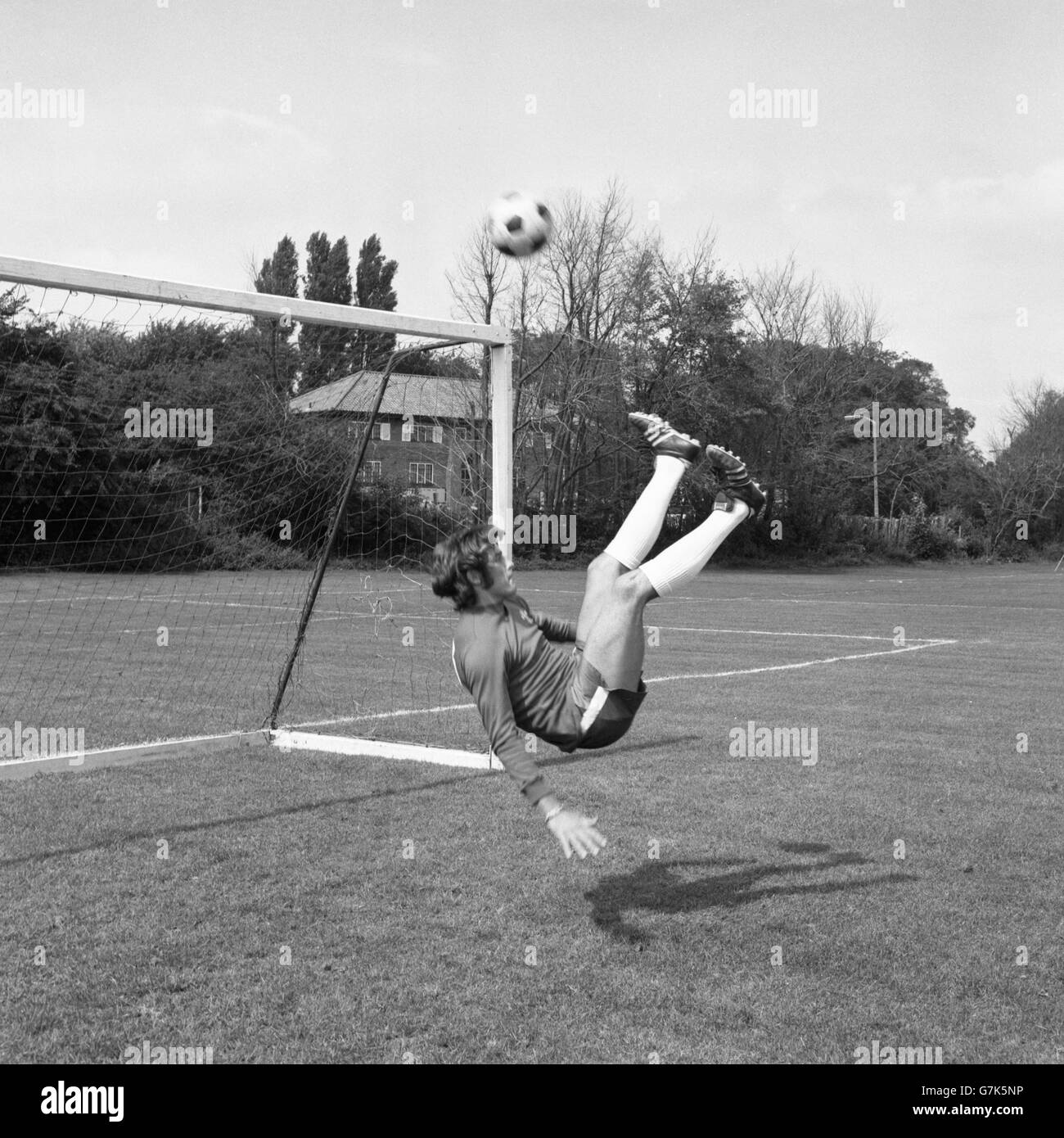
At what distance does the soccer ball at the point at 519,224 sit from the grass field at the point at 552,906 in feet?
12.5

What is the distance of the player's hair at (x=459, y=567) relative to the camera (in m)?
5.49

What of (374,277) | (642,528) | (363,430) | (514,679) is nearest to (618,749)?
(363,430)

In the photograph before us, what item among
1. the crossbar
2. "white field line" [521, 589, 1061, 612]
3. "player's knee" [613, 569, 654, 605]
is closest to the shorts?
"player's knee" [613, 569, 654, 605]

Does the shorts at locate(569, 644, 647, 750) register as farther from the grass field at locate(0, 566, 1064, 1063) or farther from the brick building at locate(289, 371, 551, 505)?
the brick building at locate(289, 371, 551, 505)

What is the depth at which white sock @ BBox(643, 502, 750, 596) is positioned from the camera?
5727 mm

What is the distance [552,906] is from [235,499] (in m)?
8.71

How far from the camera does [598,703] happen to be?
5.67 m

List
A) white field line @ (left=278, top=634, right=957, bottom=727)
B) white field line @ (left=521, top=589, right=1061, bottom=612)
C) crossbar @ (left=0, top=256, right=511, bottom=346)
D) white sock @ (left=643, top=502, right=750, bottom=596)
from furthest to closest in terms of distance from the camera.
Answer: white field line @ (left=521, top=589, right=1061, bottom=612) < white field line @ (left=278, top=634, right=957, bottom=727) < crossbar @ (left=0, top=256, right=511, bottom=346) < white sock @ (left=643, top=502, right=750, bottom=596)

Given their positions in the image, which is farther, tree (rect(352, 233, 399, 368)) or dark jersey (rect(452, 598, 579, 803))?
tree (rect(352, 233, 399, 368))

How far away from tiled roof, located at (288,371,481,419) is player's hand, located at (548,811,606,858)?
669 cm

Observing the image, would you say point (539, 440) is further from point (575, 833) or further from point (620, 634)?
point (575, 833)

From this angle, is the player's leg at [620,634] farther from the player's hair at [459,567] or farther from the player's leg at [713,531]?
the player's hair at [459,567]

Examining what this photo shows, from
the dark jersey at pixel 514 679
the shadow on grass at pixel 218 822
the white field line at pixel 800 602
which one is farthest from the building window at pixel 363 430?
the white field line at pixel 800 602

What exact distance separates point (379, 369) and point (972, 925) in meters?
7.74
